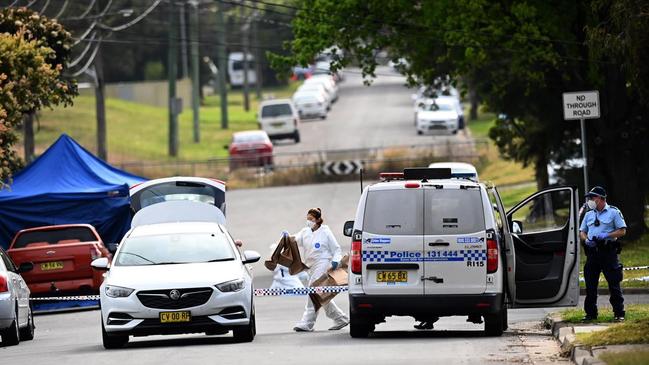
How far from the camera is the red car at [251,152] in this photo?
5897 cm

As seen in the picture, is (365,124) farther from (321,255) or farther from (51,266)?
(321,255)

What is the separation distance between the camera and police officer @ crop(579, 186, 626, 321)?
1886 cm

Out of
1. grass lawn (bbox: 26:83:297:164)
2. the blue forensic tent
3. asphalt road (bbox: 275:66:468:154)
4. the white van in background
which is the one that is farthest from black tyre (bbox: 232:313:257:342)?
the white van in background

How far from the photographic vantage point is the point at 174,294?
17.8 m

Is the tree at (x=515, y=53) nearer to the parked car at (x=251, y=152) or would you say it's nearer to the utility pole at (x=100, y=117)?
the utility pole at (x=100, y=117)

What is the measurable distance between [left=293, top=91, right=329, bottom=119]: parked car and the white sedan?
6390 centimetres

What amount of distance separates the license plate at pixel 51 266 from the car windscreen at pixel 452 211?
1174 cm

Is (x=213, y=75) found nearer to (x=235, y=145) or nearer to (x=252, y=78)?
(x=252, y=78)

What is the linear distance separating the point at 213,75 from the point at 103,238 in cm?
8691

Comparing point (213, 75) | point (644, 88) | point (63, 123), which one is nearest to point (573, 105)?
point (644, 88)

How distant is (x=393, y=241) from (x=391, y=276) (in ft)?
1.37

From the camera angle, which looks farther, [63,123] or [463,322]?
[63,123]

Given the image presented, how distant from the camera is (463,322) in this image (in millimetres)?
21969

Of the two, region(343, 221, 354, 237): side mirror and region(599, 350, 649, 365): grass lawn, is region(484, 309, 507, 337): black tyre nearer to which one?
region(343, 221, 354, 237): side mirror
